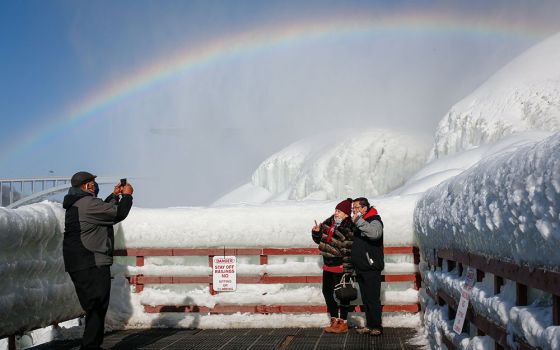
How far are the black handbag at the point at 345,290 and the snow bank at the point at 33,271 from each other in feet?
12.8

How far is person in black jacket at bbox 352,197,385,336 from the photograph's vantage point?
8.95 m

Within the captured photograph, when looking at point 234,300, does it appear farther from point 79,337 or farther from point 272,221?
point 79,337

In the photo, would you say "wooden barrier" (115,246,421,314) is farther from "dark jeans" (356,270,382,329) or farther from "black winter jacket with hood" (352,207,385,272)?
"black winter jacket with hood" (352,207,385,272)

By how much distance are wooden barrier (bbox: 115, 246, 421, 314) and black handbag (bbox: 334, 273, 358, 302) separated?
1.18 meters

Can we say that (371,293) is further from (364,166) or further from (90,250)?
(364,166)

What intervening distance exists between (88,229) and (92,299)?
798 millimetres

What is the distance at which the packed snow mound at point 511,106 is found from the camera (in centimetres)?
3219

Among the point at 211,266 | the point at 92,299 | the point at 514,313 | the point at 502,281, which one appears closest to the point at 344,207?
the point at 211,266

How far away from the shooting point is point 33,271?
8.45 meters

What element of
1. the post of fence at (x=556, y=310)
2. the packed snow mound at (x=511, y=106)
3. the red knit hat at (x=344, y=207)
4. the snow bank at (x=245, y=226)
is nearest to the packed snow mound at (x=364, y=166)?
the packed snow mound at (x=511, y=106)

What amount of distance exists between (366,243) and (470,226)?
180 inches

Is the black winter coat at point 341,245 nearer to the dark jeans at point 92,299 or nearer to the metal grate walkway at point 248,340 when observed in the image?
the metal grate walkway at point 248,340

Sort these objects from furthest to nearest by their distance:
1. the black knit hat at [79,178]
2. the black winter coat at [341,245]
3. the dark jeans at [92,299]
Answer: the black winter coat at [341,245]
the black knit hat at [79,178]
the dark jeans at [92,299]

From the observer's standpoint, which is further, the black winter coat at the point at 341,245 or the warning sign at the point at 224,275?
the warning sign at the point at 224,275
